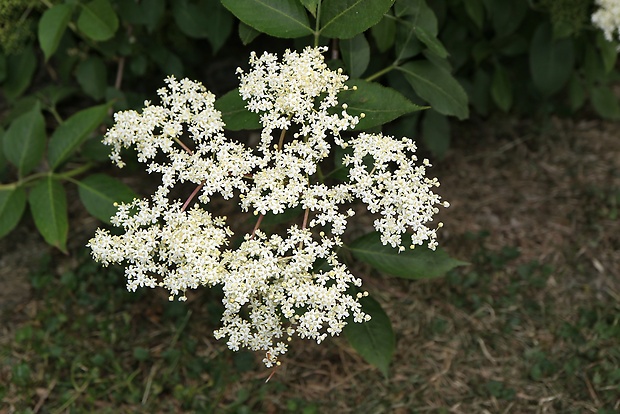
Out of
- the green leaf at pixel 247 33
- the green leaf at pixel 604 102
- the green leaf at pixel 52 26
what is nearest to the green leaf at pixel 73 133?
the green leaf at pixel 52 26

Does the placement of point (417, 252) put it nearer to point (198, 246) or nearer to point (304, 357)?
point (198, 246)

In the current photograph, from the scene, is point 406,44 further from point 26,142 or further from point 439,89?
point 26,142

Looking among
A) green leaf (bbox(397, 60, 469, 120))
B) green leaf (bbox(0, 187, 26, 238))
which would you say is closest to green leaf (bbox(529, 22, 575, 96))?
green leaf (bbox(397, 60, 469, 120))

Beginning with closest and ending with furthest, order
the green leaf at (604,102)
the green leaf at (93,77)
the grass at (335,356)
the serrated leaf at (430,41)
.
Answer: the serrated leaf at (430,41) → the grass at (335,356) → the green leaf at (93,77) → the green leaf at (604,102)

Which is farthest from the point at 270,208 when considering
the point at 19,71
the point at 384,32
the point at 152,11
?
the point at 19,71

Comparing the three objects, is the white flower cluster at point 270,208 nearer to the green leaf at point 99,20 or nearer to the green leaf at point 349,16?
the green leaf at point 349,16
